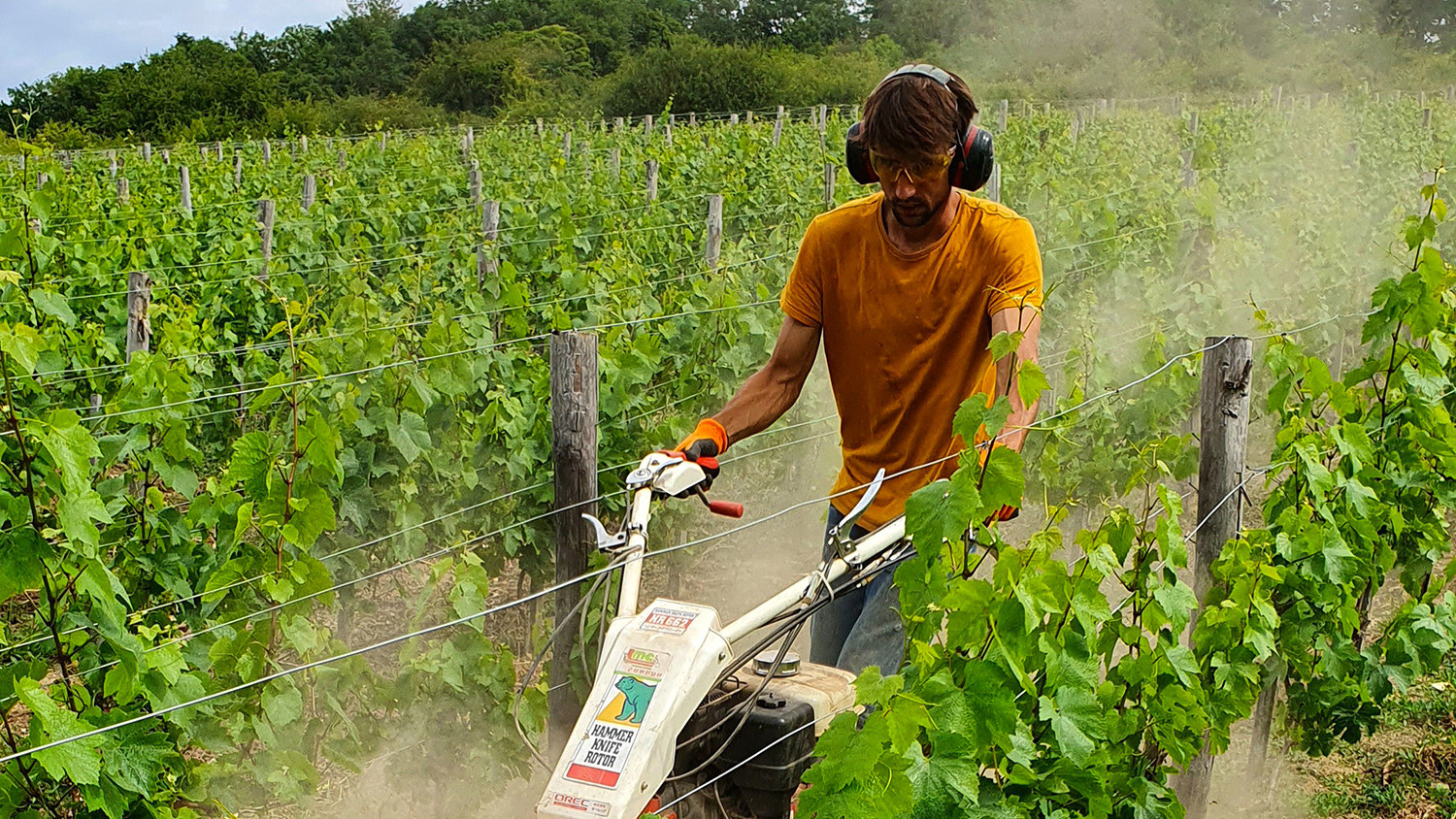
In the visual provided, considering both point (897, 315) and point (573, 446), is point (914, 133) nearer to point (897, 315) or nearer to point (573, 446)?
point (897, 315)

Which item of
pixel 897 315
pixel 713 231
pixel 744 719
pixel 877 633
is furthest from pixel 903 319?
pixel 713 231

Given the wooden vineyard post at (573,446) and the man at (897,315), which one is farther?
the wooden vineyard post at (573,446)

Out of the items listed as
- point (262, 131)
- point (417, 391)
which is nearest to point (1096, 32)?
point (262, 131)

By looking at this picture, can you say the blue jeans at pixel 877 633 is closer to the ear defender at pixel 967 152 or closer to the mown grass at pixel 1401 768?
the ear defender at pixel 967 152

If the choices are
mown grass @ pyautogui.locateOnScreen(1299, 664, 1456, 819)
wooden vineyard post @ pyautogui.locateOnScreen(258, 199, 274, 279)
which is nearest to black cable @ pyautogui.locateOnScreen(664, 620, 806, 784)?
mown grass @ pyautogui.locateOnScreen(1299, 664, 1456, 819)

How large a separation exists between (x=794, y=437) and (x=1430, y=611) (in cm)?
295

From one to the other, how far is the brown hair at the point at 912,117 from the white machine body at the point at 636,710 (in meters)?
1.05

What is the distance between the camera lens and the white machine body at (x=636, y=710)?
2.05 metres

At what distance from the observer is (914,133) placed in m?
2.76

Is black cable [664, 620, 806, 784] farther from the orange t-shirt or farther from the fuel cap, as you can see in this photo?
the orange t-shirt

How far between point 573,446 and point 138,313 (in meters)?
3.11

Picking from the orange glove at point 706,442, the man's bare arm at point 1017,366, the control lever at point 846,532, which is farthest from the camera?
the orange glove at point 706,442

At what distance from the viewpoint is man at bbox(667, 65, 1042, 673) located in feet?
9.18

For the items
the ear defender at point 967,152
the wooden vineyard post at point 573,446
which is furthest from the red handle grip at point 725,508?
the wooden vineyard post at point 573,446
